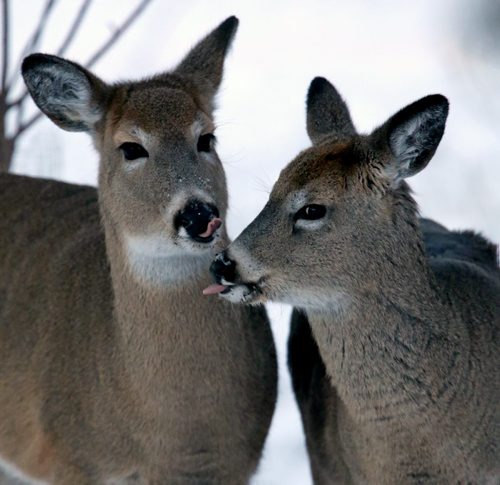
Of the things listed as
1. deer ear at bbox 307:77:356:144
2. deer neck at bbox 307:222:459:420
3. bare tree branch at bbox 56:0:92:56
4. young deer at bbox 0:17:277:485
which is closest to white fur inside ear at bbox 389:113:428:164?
deer neck at bbox 307:222:459:420

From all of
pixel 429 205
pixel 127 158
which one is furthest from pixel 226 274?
pixel 429 205

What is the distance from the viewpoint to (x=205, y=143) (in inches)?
281

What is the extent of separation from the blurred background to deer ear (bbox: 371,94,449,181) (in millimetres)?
3401

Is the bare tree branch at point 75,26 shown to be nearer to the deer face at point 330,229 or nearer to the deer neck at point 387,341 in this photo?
the deer face at point 330,229

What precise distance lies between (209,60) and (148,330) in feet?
5.13

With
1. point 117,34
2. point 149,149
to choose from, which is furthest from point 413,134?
point 117,34

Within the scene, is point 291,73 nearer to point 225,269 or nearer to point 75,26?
point 75,26

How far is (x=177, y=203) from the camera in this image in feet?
22.0

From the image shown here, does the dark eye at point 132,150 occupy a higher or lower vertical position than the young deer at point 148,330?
higher

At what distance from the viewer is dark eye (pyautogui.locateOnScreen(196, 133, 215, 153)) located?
7.09m

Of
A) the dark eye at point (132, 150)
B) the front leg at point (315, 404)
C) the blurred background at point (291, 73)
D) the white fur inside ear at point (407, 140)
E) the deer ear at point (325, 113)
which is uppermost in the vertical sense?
the white fur inside ear at point (407, 140)

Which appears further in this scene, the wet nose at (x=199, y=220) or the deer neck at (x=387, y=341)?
the wet nose at (x=199, y=220)

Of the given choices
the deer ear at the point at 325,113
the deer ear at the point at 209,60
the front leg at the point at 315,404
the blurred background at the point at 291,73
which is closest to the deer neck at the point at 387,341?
the front leg at the point at 315,404

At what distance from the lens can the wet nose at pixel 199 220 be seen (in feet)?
21.5
